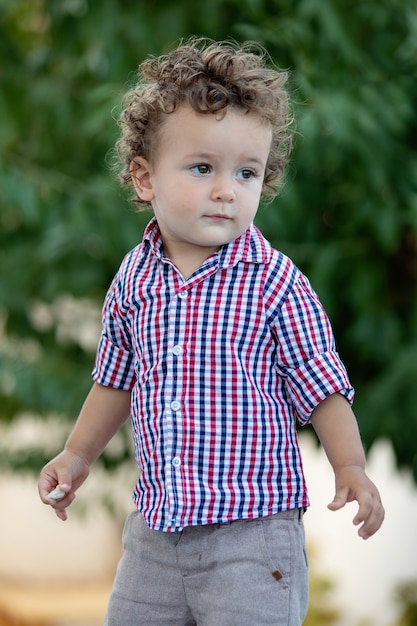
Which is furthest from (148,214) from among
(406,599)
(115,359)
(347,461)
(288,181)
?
Answer: (406,599)

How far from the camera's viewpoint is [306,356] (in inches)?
53.6

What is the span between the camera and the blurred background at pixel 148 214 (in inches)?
102

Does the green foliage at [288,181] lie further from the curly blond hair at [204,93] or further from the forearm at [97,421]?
the forearm at [97,421]

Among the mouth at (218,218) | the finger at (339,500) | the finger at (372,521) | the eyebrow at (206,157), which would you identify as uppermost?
the eyebrow at (206,157)

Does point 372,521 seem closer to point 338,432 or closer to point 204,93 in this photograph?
point 338,432

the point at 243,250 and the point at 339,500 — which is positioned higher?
the point at 243,250

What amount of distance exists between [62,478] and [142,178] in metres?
0.37

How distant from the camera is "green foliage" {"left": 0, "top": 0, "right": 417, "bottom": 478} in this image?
258 centimetres

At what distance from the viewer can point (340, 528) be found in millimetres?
6195

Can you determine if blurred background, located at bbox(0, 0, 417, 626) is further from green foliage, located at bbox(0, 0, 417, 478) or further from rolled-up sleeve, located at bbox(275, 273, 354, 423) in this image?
rolled-up sleeve, located at bbox(275, 273, 354, 423)

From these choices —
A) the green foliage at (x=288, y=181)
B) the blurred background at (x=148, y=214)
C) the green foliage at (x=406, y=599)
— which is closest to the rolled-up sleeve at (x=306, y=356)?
the blurred background at (x=148, y=214)

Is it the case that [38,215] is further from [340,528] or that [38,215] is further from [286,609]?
[340,528]

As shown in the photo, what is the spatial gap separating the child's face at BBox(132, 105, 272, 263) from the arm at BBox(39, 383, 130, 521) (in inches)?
9.7

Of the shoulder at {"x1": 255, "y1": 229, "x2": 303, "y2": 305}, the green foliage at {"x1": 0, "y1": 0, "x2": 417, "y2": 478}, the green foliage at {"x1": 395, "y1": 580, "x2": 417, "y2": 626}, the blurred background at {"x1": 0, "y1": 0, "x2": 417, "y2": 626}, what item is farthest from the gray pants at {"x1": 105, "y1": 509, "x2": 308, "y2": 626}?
the green foliage at {"x1": 395, "y1": 580, "x2": 417, "y2": 626}
